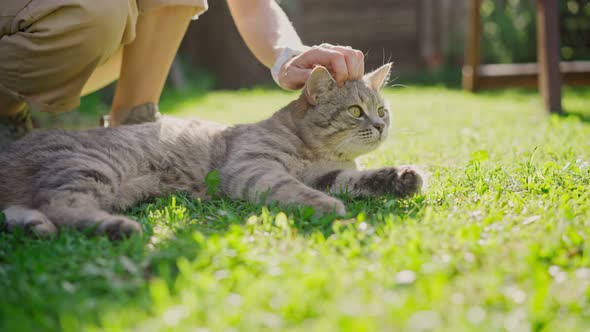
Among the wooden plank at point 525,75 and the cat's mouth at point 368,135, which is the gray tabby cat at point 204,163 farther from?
the wooden plank at point 525,75

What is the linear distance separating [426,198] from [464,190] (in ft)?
0.68

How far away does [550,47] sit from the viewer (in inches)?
181

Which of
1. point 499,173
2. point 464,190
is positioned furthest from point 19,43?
point 499,173

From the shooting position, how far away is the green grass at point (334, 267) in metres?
1.16

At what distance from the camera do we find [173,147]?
2.49m

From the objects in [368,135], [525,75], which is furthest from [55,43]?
[525,75]

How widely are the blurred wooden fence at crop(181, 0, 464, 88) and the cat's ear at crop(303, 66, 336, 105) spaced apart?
837 cm

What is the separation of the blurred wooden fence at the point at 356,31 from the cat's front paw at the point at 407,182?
28.9ft

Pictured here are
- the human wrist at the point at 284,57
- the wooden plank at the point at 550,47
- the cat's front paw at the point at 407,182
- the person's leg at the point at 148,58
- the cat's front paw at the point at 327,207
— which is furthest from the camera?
the wooden plank at the point at 550,47

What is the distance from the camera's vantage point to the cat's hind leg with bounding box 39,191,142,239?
5.79ft

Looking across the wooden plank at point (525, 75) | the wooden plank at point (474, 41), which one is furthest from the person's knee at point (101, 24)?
the wooden plank at point (474, 41)

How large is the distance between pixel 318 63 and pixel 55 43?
123 centimetres

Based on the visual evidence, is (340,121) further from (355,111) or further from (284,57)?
(284,57)

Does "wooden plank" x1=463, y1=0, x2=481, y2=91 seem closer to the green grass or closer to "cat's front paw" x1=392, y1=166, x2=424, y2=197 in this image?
the green grass
